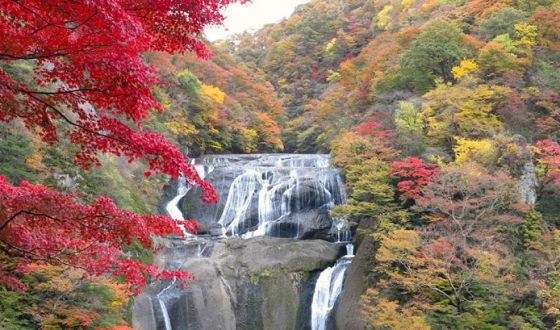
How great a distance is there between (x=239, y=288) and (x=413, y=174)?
7.77 m

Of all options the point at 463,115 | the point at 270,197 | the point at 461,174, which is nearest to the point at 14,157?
the point at 270,197

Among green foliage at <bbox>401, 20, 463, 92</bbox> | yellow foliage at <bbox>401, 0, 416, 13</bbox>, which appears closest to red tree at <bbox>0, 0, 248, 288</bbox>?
green foliage at <bbox>401, 20, 463, 92</bbox>

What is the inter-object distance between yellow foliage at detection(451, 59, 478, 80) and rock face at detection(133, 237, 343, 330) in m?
10.2

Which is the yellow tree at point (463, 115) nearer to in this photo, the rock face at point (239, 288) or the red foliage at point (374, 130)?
the red foliage at point (374, 130)

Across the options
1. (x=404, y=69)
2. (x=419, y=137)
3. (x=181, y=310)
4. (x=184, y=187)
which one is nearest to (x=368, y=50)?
(x=404, y=69)

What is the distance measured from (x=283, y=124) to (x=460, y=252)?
28413 mm

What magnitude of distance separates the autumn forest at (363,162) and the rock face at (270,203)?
2.53 metres

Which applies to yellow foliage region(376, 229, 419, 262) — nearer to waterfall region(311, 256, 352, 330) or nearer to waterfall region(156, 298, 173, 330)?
waterfall region(311, 256, 352, 330)

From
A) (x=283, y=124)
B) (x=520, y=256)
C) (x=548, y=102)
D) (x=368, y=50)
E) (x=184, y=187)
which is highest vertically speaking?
(x=368, y=50)

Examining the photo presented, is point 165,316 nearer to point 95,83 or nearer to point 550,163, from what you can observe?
point 95,83

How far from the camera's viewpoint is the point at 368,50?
27.1m

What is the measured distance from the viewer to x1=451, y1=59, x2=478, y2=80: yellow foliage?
15406 mm

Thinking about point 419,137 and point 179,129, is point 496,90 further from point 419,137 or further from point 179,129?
point 179,129

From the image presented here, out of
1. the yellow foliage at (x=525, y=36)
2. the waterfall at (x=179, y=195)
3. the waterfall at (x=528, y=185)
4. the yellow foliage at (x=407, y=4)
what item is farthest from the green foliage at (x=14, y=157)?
the yellow foliage at (x=407, y=4)
